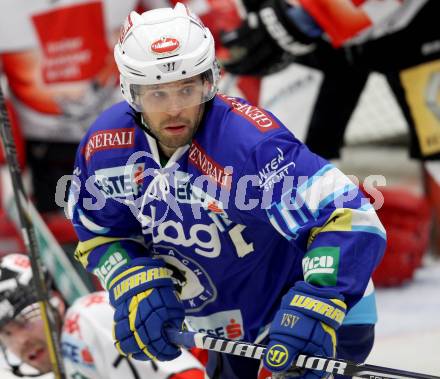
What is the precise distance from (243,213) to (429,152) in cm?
178

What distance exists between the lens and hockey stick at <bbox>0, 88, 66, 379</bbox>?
2791 mm

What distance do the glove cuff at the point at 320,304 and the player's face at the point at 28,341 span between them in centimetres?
116

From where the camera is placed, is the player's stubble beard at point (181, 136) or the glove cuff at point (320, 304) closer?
the glove cuff at point (320, 304)

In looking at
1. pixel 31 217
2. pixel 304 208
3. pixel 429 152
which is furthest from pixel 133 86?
pixel 429 152

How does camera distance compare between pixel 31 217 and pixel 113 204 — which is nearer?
pixel 113 204

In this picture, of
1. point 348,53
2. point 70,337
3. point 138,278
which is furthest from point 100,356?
point 348,53

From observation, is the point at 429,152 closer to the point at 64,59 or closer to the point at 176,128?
the point at 64,59

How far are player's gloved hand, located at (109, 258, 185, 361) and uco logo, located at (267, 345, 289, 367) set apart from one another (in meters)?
0.33

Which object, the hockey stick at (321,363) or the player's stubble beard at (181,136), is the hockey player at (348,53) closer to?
the player's stubble beard at (181,136)

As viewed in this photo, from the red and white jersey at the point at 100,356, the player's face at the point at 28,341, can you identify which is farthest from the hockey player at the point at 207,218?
the player's face at the point at 28,341

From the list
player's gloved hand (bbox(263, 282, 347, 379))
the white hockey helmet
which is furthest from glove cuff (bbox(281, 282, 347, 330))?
the white hockey helmet

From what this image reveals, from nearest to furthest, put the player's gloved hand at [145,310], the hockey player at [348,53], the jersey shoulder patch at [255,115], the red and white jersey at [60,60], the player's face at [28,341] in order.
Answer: the jersey shoulder patch at [255,115] < the player's gloved hand at [145,310] < the player's face at [28,341] < the hockey player at [348,53] < the red and white jersey at [60,60]

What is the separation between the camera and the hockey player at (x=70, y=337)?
274cm

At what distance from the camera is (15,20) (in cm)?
433
